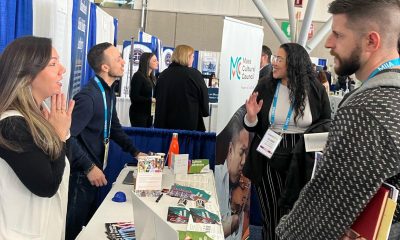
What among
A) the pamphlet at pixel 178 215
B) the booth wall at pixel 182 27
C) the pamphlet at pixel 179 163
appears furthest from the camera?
the booth wall at pixel 182 27

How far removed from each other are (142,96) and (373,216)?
3.61 meters

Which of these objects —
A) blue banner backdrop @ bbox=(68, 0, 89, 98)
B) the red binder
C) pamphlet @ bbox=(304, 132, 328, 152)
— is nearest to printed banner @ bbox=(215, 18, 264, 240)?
pamphlet @ bbox=(304, 132, 328, 152)

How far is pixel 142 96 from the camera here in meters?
4.42

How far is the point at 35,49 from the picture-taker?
1.43m

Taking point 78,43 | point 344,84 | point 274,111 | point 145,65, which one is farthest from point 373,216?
point 344,84

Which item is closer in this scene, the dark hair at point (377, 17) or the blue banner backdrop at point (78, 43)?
the dark hair at point (377, 17)

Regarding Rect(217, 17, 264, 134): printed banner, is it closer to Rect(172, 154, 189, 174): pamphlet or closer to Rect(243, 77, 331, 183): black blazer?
Rect(243, 77, 331, 183): black blazer

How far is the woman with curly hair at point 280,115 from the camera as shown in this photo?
7.98 ft

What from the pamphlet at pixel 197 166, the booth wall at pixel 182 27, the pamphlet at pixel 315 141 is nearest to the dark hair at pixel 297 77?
the pamphlet at pixel 315 141

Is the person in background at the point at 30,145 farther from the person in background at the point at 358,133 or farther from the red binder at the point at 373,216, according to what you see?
the red binder at the point at 373,216

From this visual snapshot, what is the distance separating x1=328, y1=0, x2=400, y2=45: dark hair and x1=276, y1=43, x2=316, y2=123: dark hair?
128 cm

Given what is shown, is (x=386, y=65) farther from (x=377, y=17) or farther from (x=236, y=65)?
(x=236, y=65)

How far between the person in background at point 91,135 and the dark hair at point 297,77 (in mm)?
1035

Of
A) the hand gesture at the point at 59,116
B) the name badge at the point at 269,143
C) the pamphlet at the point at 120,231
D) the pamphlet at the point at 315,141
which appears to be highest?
the hand gesture at the point at 59,116
